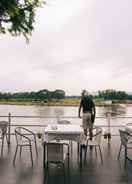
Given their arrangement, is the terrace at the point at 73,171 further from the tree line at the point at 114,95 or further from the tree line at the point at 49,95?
the tree line at the point at 114,95

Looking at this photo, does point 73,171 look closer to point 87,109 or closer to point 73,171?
point 73,171

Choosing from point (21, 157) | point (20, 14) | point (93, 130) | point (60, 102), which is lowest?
point (21, 157)

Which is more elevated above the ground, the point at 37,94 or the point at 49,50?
the point at 49,50

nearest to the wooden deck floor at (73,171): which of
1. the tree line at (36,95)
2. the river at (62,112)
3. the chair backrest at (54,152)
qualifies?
the chair backrest at (54,152)

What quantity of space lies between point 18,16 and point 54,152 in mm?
2426

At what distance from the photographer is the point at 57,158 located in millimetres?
4641

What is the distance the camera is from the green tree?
2.62 meters

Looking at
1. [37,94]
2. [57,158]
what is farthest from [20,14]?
[37,94]

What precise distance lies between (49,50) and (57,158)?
7.24 metres

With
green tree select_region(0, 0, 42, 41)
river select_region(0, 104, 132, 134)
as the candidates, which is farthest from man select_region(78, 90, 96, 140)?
green tree select_region(0, 0, 42, 41)

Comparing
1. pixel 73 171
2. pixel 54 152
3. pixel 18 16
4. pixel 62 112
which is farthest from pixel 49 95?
pixel 18 16

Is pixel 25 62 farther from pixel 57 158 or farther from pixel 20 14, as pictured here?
pixel 20 14

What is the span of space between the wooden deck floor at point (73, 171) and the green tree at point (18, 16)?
2.51 metres

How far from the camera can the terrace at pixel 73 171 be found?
4.73m
